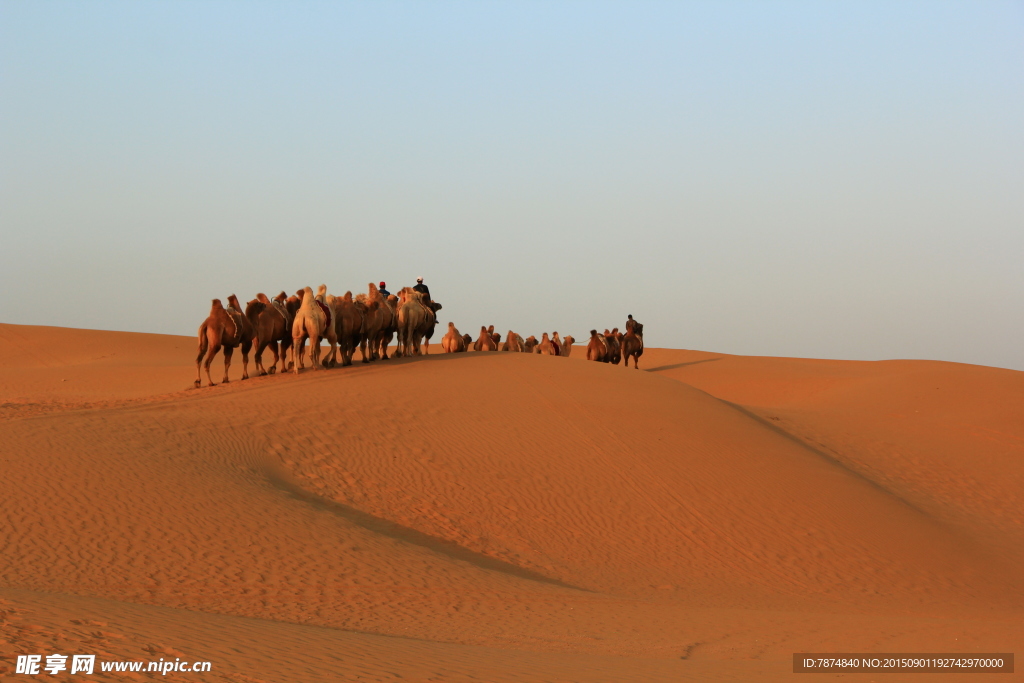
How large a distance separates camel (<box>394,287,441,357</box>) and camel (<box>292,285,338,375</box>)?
2708 millimetres

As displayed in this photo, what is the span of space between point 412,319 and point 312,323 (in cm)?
399

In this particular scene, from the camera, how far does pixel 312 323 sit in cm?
1903

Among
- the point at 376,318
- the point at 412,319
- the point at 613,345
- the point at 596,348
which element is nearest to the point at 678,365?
the point at 613,345

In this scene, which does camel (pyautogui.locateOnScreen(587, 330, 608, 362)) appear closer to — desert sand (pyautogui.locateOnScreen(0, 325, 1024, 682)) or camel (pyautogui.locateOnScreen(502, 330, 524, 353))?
camel (pyautogui.locateOnScreen(502, 330, 524, 353))

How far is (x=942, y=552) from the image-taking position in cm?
1466

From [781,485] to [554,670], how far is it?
1023 centimetres

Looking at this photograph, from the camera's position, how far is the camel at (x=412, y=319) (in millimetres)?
22469

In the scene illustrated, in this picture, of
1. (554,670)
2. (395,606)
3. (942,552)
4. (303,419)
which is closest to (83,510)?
(395,606)

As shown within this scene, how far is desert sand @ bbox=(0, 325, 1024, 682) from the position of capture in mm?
7559

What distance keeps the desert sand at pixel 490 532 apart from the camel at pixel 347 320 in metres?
0.75

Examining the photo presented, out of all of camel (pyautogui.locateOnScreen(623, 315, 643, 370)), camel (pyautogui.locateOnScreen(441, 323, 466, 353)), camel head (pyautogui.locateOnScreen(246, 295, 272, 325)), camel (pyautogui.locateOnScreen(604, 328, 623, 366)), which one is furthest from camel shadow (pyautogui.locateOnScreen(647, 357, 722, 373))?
camel head (pyautogui.locateOnScreen(246, 295, 272, 325))

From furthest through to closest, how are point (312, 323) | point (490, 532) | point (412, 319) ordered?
1. point (412, 319)
2. point (312, 323)
3. point (490, 532)

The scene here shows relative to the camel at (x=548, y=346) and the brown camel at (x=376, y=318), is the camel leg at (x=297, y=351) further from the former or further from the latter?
the camel at (x=548, y=346)

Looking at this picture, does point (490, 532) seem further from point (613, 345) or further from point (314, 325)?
point (613, 345)
